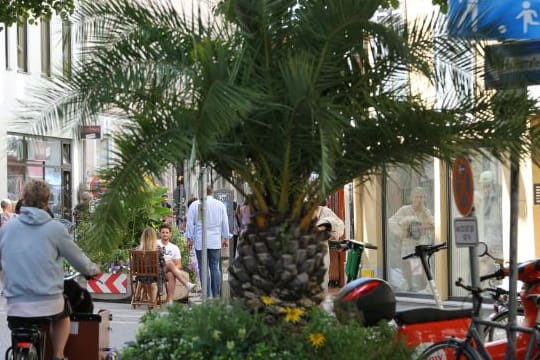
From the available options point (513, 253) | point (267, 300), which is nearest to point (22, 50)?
point (267, 300)

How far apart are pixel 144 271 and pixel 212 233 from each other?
3.97ft

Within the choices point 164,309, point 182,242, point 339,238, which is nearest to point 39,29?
point 182,242

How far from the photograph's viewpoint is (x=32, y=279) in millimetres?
8523

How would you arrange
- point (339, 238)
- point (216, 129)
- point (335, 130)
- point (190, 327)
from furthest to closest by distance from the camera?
point (339, 238), point (190, 327), point (335, 130), point (216, 129)

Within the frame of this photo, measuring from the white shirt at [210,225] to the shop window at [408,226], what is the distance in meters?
2.63

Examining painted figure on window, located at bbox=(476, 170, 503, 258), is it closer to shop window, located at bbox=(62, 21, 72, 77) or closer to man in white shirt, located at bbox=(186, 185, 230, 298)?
man in white shirt, located at bbox=(186, 185, 230, 298)

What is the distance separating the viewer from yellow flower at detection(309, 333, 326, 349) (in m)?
A: 7.99

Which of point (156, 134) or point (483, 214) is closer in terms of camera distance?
point (156, 134)

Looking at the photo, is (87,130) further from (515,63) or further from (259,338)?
(515,63)

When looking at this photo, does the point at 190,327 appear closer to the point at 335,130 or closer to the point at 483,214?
the point at 335,130

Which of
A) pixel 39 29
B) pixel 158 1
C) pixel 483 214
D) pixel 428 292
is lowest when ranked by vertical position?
pixel 428 292

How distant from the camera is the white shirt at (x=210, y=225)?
17.4m

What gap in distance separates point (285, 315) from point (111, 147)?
5.94ft

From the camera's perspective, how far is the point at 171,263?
17016mm
